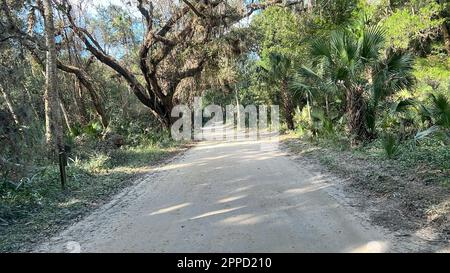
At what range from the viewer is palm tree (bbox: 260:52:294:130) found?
19.4 metres

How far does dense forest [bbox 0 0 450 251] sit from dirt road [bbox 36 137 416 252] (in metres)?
0.91

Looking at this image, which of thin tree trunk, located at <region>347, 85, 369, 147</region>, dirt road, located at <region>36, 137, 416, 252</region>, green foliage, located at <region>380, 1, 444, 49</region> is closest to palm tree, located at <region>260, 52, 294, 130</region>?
green foliage, located at <region>380, 1, 444, 49</region>

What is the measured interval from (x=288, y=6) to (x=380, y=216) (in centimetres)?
1386

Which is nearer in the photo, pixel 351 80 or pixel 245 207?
pixel 245 207

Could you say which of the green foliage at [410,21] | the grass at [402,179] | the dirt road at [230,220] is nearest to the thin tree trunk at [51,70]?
the dirt road at [230,220]

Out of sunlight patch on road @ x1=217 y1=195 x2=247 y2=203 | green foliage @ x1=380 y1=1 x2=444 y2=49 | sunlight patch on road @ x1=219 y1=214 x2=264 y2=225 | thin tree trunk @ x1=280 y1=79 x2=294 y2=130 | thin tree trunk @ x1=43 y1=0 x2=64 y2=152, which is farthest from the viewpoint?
A: thin tree trunk @ x1=280 y1=79 x2=294 y2=130

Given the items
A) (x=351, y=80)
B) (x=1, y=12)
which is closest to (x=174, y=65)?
(x=1, y=12)

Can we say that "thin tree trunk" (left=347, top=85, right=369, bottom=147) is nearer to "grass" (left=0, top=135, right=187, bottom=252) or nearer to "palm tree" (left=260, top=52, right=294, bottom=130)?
"grass" (left=0, top=135, right=187, bottom=252)

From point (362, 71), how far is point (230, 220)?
24.4 ft

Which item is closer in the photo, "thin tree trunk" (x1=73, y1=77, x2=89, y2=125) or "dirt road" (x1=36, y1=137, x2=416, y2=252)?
"dirt road" (x1=36, y1=137, x2=416, y2=252)

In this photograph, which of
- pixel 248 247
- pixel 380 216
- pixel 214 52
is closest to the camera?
pixel 248 247
